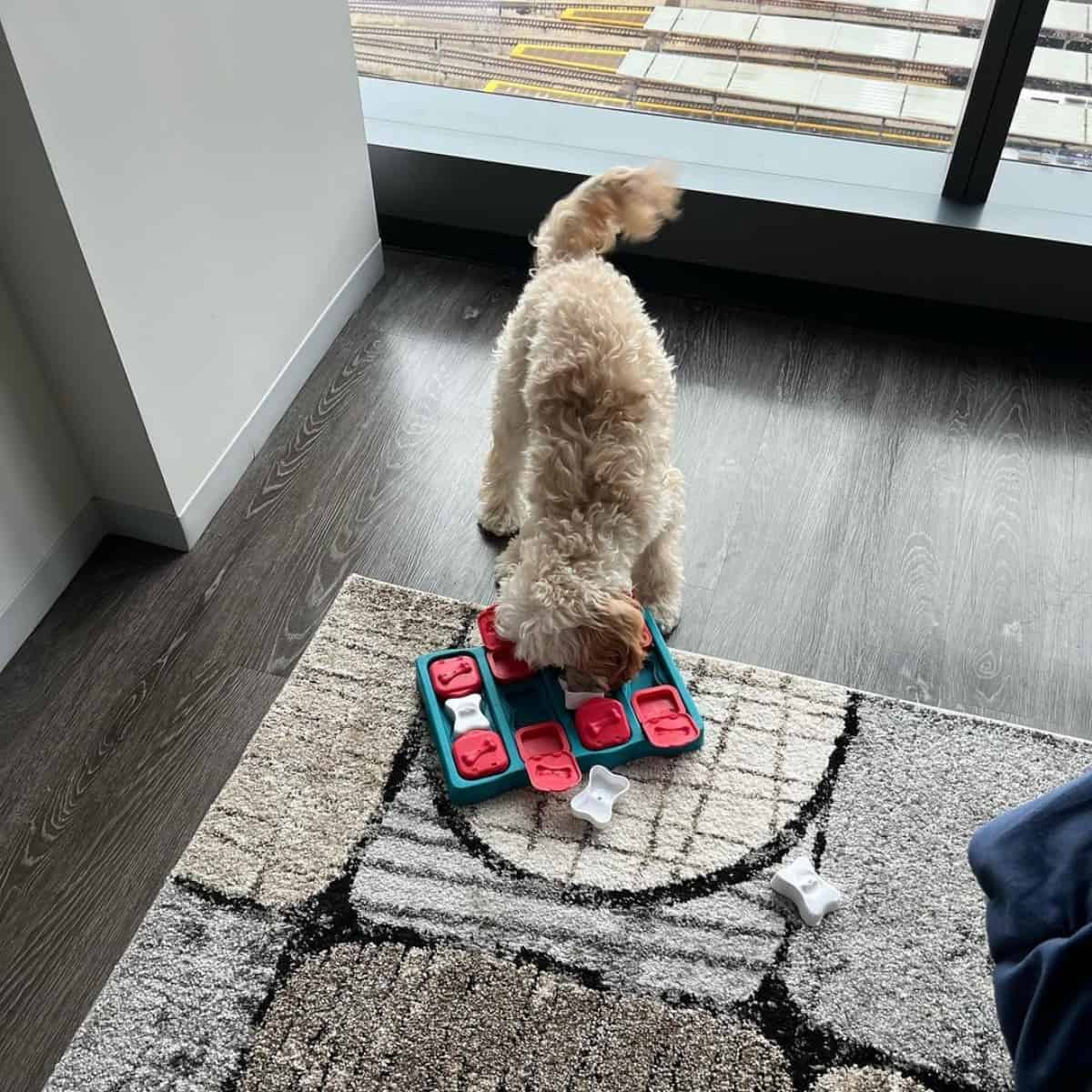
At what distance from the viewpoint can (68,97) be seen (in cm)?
151

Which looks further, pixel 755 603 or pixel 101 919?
pixel 755 603

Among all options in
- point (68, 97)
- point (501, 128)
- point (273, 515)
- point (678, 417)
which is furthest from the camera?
point (501, 128)

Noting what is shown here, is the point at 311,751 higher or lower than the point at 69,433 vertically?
lower

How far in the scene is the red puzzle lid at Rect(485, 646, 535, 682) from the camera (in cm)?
179

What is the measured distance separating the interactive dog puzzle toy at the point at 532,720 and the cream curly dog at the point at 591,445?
164mm

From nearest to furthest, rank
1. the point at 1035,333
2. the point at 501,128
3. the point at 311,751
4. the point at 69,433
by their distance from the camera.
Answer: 1. the point at 311,751
2. the point at 69,433
3. the point at 1035,333
4. the point at 501,128

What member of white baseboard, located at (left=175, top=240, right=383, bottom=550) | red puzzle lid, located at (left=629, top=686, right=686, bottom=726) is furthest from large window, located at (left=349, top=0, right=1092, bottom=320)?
red puzzle lid, located at (left=629, top=686, right=686, bottom=726)

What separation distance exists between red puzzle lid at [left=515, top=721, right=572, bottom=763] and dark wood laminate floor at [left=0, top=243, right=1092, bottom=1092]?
357mm

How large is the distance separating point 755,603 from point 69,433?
1.29 meters

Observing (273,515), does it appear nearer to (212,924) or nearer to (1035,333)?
(212,924)

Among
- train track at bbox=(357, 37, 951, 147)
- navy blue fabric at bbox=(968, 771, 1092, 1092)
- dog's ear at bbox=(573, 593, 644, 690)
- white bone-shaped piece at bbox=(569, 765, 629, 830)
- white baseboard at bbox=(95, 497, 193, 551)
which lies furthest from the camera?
train track at bbox=(357, 37, 951, 147)

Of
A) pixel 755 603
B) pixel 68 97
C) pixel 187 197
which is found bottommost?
pixel 755 603

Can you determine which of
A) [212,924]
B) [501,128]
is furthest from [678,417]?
[212,924]

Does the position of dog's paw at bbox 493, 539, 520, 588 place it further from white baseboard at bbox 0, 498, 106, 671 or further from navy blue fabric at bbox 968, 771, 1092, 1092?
navy blue fabric at bbox 968, 771, 1092, 1092
